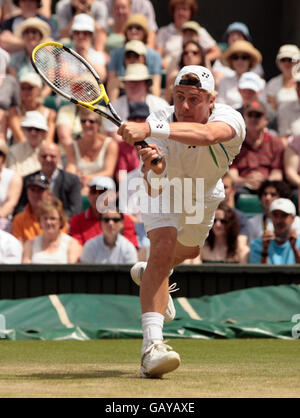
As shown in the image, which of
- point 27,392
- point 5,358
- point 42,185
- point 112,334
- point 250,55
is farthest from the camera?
point 250,55

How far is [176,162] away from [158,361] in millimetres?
1280

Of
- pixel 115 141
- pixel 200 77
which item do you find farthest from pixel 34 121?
pixel 200 77

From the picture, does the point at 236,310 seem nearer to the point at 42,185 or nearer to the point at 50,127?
the point at 42,185

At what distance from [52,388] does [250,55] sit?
810 cm

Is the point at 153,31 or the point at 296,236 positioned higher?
the point at 153,31

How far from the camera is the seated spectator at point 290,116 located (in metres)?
11.8

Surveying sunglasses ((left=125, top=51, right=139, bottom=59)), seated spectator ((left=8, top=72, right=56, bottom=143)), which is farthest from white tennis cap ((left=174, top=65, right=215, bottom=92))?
sunglasses ((left=125, top=51, right=139, bottom=59))

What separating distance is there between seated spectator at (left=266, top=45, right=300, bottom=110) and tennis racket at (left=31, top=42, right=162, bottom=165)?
16.4 ft

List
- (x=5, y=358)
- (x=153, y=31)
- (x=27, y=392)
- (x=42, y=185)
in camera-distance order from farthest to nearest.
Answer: (x=153, y=31) → (x=42, y=185) → (x=5, y=358) → (x=27, y=392)

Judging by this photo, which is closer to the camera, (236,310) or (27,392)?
(27,392)

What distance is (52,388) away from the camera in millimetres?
4973

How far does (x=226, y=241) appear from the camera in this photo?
9859 millimetres

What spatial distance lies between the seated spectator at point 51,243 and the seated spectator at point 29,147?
4.89 ft

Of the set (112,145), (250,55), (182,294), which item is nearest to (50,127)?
(112,145)
